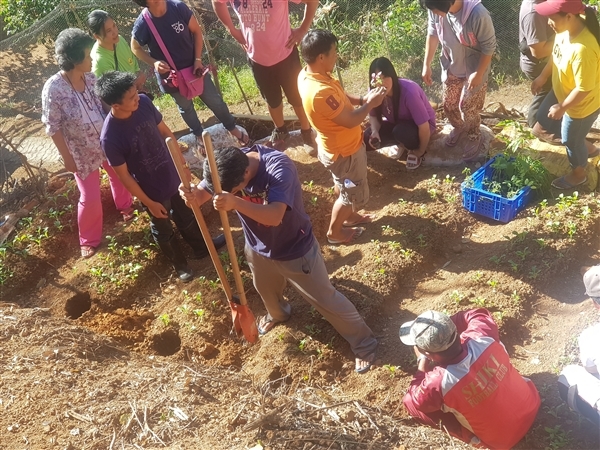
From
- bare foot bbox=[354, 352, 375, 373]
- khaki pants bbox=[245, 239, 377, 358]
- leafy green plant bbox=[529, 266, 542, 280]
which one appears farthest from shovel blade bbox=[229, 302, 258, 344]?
leafy green plant bbox=[529, 266, 542, 280]

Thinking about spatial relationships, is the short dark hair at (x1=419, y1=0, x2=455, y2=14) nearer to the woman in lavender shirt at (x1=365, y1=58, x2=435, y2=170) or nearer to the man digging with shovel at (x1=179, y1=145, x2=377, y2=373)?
the woman in lavender shirt at (x1=365, y1=58, x2=435, y2=170)

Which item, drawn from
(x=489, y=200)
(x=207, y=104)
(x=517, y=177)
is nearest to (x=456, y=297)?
(x=489, y=200)

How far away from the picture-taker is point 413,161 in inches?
224

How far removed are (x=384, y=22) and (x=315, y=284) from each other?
5.87 metres

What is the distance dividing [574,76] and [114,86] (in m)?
3.36

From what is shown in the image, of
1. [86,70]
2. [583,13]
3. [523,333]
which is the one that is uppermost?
[86,70]

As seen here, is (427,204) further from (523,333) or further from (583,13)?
(583,13)

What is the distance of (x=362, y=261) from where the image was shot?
15.5ft

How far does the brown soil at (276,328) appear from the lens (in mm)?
3207

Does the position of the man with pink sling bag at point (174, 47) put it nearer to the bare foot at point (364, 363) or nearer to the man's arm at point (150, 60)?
the man's arm at point (150, 60)

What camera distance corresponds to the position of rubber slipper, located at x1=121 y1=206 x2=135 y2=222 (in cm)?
561

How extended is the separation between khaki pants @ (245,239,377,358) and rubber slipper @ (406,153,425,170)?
2286 mm

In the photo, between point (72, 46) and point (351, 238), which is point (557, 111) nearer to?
point (351, 238)

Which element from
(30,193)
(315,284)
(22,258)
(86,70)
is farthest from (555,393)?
(30,193)
